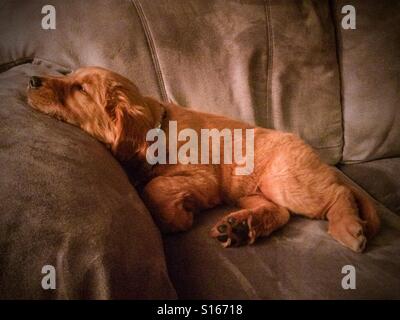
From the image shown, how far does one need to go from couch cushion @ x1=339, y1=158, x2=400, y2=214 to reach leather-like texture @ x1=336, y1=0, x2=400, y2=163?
0.26ft

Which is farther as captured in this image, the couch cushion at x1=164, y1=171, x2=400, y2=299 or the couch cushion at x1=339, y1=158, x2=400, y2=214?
the couch cushion at x1=339, y1=158, x2=400, y2=214

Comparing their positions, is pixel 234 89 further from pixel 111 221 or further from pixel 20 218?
pixel 20 218

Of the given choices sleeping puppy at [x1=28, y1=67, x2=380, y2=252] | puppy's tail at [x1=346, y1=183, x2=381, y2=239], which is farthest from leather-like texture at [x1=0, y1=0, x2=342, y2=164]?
puppy's tail at [x1=346, y1=183, x2=381, y2=239]

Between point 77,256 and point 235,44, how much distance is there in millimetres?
1305

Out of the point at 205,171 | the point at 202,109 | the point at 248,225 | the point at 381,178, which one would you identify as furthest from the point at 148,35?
the point at 381,178

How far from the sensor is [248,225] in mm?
1087

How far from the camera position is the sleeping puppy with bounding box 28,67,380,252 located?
111 cm

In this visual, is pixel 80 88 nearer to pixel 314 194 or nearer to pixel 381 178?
pixel 314 194

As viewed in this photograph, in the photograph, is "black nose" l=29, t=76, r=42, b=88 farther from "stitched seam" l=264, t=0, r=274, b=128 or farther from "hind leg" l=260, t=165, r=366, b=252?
"stitched seam" l=264, t=0, r=274, b=128

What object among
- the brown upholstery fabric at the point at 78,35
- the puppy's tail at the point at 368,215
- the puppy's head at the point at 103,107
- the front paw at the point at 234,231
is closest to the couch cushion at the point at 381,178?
the puppy's tail at the point at 368,215

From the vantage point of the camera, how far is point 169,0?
1.57 m

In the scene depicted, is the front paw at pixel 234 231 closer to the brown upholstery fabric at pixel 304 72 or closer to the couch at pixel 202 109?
the couch at pixel 202 109

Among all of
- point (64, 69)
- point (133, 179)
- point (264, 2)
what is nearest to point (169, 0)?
point (264, 2)

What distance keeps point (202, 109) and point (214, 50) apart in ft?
0.96
